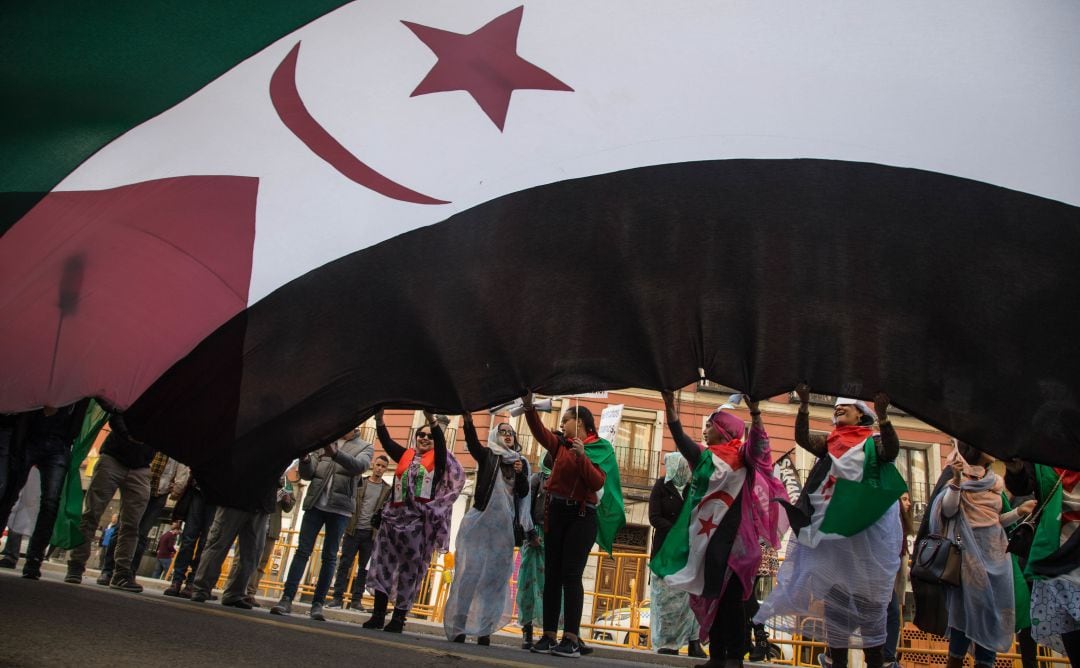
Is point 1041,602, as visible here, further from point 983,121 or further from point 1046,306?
point 983,121

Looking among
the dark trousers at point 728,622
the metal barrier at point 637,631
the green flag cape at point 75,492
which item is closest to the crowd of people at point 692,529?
the dark trousers at point 728,622

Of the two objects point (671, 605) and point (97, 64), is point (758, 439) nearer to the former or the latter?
point (97, 64)

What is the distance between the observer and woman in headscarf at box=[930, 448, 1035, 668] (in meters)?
6.02

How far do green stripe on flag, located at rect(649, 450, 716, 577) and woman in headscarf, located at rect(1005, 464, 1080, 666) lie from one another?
230cm

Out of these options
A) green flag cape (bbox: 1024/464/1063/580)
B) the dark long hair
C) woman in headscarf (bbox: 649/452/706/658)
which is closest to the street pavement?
the dark long hair

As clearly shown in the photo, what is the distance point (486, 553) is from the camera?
7258 mm

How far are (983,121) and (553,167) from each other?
6.94 ft

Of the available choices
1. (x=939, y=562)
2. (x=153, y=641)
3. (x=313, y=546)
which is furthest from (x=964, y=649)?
(x=313, y=546)

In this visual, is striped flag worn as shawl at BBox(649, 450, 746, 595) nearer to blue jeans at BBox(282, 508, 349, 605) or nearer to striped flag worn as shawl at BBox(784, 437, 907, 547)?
striped flag worn as shawl at BBox(784, 437, 907, 547)

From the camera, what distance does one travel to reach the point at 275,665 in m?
2.94

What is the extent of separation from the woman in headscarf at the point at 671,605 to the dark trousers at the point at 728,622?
3.58 meters

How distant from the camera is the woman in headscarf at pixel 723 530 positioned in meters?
5.39

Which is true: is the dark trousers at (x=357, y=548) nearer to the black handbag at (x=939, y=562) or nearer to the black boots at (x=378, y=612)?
the black boots at (x=378, y=612)

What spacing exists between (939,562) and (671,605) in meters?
3.85
